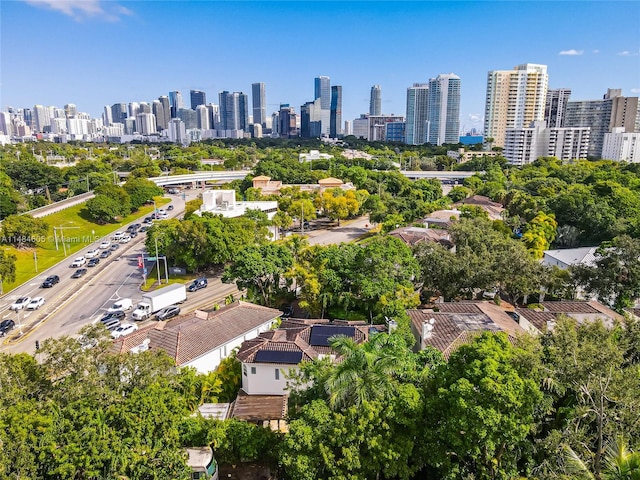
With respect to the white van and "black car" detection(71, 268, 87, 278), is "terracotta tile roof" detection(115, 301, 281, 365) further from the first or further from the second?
"black car" detection(71, 268, 87, 278)

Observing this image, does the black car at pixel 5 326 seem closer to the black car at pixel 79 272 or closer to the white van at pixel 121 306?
the white van at pixel 121 306

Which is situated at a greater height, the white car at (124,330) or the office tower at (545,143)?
the office tower at (545,143)

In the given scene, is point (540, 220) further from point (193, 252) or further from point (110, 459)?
point (110, 459)

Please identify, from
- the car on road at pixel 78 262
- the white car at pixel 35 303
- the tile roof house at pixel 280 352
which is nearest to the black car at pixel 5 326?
the white car at pixel 35 303

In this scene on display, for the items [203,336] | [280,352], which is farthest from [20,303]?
[280,352]

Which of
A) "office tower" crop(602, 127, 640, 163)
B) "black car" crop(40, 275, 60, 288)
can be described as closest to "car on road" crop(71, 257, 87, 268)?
"black car" crop(40, 275, 60, 288)

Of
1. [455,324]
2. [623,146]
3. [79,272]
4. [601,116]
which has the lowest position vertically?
[79,272]

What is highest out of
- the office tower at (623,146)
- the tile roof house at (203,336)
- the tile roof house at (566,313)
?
the office tower at (623,146)

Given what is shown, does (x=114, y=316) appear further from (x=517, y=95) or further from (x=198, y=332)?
(x=517, y=95)
